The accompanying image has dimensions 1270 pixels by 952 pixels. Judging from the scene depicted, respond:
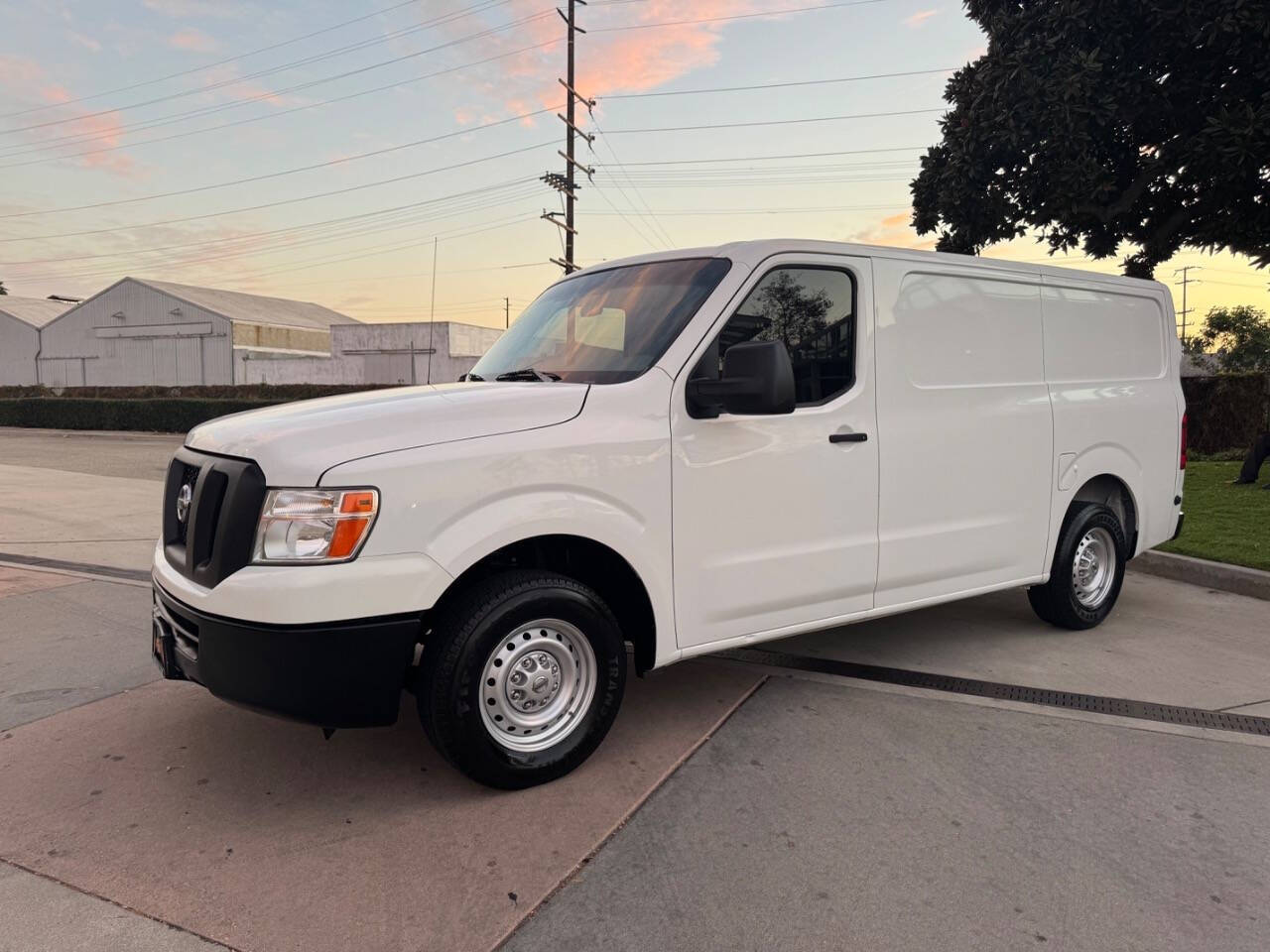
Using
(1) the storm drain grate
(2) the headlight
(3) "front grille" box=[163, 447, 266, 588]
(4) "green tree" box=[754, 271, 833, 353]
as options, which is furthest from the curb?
(3) "front grille" box=[163, 447, 266, 588]

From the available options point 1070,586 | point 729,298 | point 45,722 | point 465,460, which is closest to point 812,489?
point 729,298

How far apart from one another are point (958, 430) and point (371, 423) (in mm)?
2971

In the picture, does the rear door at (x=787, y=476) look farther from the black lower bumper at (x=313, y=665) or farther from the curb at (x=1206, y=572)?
the curb at (x=1206, y=572)

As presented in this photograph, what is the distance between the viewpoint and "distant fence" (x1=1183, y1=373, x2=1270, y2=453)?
16.8 metres

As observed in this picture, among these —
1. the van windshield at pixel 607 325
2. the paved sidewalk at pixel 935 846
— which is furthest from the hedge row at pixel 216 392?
the paved sidewalk at pixel 935 846

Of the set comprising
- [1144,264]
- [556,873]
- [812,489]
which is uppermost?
[1144,264]

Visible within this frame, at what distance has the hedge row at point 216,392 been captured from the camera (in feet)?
103

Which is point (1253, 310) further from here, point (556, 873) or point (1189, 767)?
point (556, 873)

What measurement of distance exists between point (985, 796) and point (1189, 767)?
1.00 metres

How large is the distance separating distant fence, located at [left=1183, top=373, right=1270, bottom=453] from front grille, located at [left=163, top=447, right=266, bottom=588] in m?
18.0

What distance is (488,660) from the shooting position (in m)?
3.13

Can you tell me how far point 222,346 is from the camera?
49469mm

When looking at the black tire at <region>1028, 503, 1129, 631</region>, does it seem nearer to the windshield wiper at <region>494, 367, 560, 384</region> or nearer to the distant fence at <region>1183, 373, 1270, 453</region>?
the windshield wiper at <region>494, 367, 560, 384</region>

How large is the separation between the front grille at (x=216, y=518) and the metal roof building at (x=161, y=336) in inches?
1980
